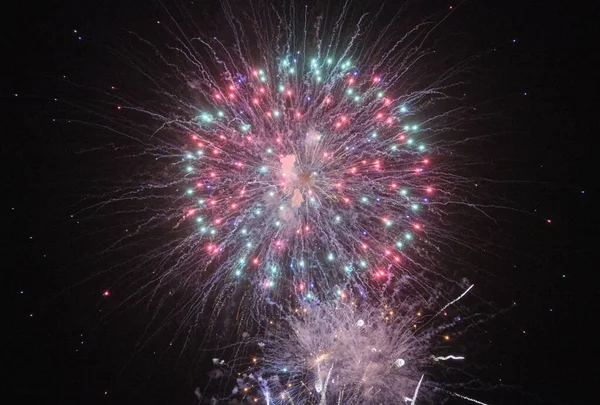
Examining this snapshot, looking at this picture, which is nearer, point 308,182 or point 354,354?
point 308,182

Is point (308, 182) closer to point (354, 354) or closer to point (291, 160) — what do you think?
point (291, 160)

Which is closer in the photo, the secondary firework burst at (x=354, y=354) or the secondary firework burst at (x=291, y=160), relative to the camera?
the secondary firework burst at (x=291, y=160)

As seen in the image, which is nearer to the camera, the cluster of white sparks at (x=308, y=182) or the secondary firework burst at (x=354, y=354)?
the cluster of white sparks at (x=308, y=182)

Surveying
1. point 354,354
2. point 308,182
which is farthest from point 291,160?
point 354,354

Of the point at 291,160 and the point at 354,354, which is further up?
the point at 291,160

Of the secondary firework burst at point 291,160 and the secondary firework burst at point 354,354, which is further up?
the secondary firework burst at point 291,160

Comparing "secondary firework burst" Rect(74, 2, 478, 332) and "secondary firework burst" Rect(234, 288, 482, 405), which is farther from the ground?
"secondary firework burst" Rect(74, 2, 478, 332)

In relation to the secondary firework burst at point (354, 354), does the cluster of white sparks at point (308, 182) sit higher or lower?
higher

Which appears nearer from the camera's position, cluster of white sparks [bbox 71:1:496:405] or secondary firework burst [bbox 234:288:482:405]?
cluster of white sparks [bbox 71:1:496:405]
